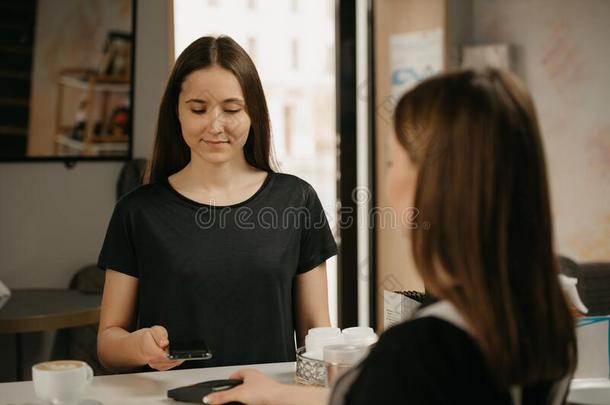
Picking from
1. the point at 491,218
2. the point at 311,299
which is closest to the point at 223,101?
the point at 311,299

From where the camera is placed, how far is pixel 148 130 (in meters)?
3.56

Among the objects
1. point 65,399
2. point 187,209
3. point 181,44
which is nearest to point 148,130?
point 181,44

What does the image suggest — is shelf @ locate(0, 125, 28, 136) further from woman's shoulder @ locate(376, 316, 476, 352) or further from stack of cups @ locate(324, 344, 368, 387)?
woman's shoulder @ locate(376, 316, 476, 352)

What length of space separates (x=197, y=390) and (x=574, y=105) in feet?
7.86

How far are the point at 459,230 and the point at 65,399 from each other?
0.81m

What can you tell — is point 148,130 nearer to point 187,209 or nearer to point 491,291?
point 187,209

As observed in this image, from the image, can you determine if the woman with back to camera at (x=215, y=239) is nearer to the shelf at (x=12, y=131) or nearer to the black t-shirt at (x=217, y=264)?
the black t-shirt at (x=217, y=264)

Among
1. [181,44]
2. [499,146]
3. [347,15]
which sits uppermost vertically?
[347,15]

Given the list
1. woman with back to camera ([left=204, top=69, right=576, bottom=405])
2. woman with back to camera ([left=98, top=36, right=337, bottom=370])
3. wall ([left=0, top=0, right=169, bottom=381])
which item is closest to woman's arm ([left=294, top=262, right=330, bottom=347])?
woman with back to camera ([left=98, top=36, right=337, bottom=370])

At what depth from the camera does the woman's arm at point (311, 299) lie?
183 cm

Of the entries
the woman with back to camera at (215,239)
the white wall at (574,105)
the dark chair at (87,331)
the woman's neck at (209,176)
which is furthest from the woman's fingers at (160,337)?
the white wall at (574,105)

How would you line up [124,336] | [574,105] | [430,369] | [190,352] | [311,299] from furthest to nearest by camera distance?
[574,105] → [311,299] → [124,336] → [190,352] → [430,369]

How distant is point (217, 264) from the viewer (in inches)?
69.4

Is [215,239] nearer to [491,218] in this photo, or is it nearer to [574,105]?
[491,218]
